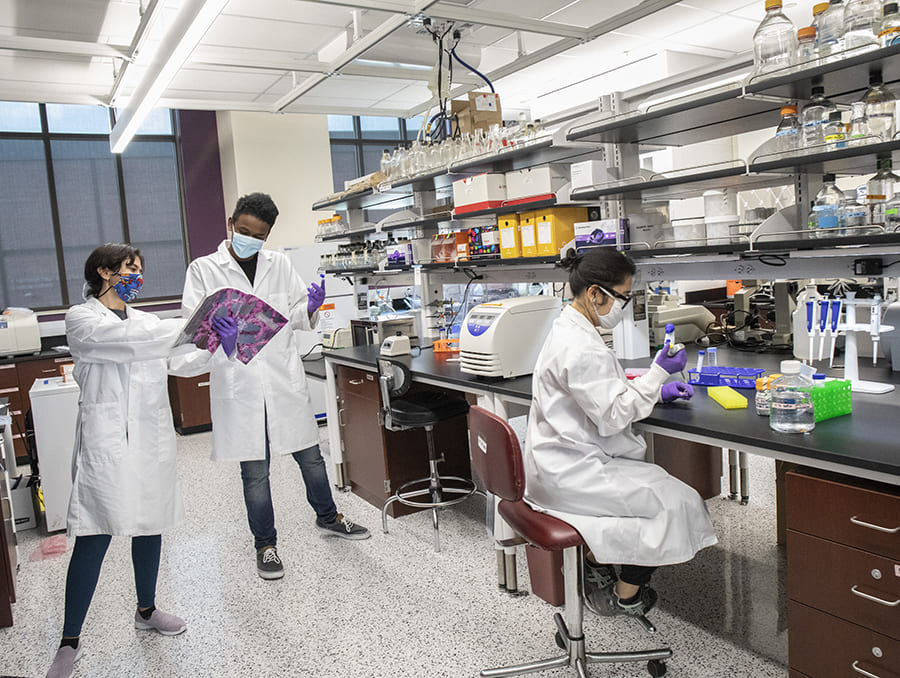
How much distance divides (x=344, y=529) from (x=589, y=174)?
1974 millimetres

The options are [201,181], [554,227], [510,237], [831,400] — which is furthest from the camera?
[201,181]

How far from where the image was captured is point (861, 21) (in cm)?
184

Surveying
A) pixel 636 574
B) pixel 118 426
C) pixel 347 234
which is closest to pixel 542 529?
pixel 636 574

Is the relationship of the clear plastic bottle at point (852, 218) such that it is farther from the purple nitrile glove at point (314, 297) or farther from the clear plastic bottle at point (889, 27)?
the purple nitrile glove at point (314, 297)

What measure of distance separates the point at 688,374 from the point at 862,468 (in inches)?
36.8

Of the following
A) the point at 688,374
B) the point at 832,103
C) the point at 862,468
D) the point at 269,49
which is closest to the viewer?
the point at 862,468

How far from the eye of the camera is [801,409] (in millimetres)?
1692

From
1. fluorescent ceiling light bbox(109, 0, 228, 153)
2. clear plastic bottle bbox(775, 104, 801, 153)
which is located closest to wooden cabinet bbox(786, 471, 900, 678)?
clear plastic bottle bbox(775, 104, 801, 153)

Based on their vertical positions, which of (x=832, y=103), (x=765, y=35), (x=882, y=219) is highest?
(x=765, y=35)

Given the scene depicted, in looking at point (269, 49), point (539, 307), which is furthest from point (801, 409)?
point (269, 49)

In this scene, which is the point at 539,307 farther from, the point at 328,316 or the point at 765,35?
the point at 328,316

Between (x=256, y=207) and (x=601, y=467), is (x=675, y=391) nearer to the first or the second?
(x=601, y=467)

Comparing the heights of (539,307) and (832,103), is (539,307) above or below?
below

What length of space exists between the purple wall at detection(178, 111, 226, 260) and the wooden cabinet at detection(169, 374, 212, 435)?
1.88 m
